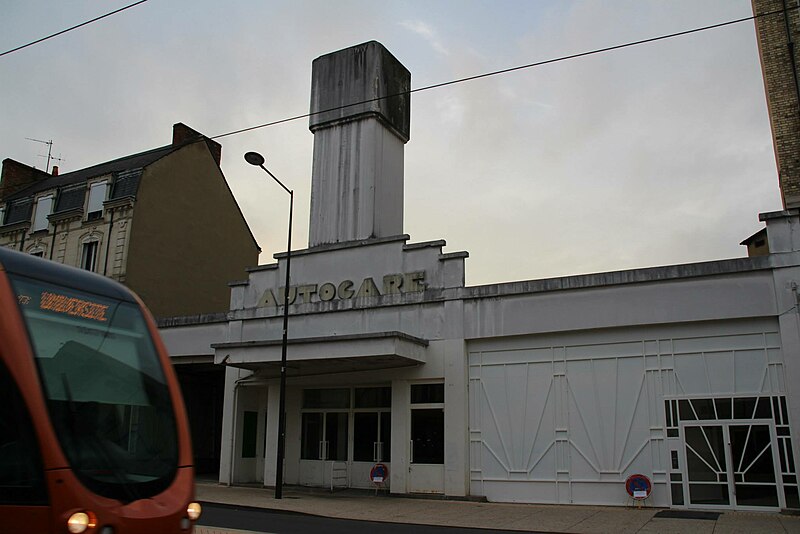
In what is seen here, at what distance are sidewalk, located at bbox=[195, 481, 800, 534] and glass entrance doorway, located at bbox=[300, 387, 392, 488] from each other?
1281 mm

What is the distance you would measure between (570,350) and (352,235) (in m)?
8.11

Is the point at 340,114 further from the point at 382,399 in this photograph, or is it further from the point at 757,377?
the point at 757,377

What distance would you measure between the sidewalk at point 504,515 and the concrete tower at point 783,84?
30.7 ft

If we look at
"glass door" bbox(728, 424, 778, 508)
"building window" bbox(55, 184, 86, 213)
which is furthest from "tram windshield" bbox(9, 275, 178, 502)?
"building window" bbox(55, 184, 86, 213)

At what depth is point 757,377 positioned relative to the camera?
57.5 ft

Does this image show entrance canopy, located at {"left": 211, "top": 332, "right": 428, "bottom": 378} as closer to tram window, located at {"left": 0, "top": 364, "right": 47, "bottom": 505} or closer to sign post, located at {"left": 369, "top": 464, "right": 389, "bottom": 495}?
sign post, located at {"left": 369, "top": 464, "right": 389, "bottom": 495}

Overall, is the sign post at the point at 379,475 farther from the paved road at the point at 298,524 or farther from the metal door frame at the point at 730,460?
the metal door frame at the point at 730,460

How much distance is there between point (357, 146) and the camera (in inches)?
977

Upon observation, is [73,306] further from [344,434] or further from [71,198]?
[71,198]

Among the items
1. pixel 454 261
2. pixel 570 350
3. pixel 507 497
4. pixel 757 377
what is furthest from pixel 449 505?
pixel 757 377

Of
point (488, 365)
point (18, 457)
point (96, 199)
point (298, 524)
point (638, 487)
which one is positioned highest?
point (96, 199)

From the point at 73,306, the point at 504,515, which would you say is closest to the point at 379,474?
the point at 504,515

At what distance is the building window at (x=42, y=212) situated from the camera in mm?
33750

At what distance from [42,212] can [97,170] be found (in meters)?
3.30
